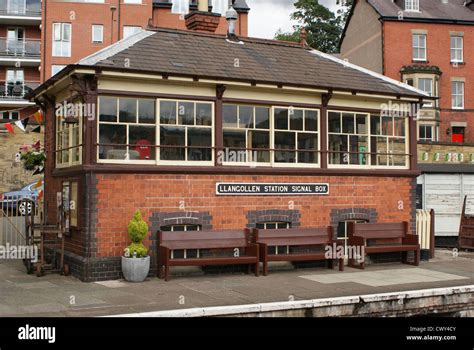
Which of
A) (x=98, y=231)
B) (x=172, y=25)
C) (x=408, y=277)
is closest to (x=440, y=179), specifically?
(x=408, y=277)

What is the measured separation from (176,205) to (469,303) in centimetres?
654

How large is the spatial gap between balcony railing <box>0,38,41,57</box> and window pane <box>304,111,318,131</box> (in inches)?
1235

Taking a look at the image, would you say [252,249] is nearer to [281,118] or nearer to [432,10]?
[281,118]

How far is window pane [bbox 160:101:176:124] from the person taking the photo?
531 inches

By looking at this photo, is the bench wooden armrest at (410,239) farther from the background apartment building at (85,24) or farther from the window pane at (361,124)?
the background apartment building at (85,24)

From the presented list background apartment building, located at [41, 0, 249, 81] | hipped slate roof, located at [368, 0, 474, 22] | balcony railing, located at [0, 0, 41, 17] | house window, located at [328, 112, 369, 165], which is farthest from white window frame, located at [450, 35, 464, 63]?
balcony railing, located at [0, 0, 41, 17]

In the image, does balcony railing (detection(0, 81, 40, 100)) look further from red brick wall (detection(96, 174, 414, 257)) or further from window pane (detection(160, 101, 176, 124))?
red brick wall (detection(96, 174, 414, 257))

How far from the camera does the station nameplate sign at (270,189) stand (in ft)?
46.1

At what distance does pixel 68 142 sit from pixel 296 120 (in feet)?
19.0

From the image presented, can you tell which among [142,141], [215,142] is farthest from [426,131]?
[142,141]

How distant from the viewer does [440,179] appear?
67.2 feet

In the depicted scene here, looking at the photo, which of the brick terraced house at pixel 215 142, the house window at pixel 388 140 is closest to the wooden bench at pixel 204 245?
the brick terraced house at pixel 215 142
